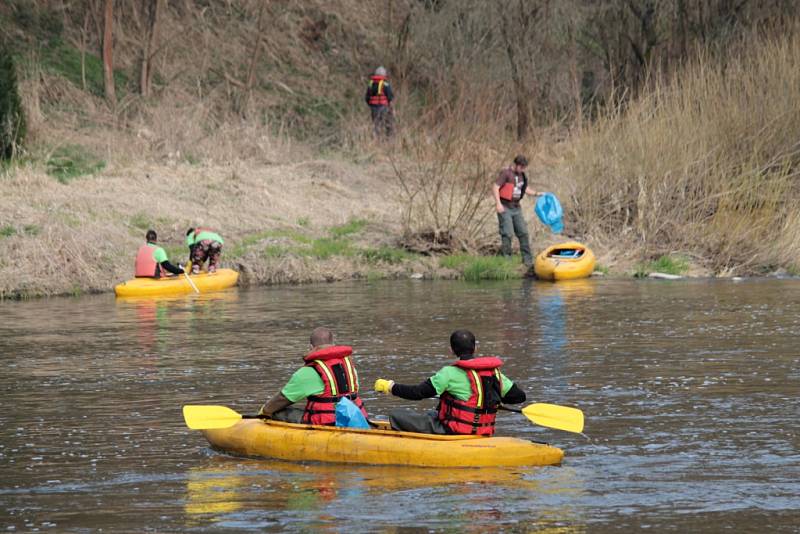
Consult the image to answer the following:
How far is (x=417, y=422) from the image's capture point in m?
10.3

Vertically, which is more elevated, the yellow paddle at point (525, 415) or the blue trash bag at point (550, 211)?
the blue trash bag at point (550, 211)

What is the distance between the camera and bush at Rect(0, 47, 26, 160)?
1068 inches

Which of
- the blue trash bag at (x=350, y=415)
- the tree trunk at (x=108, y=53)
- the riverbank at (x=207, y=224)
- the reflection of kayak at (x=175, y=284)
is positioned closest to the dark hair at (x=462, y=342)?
the blue trash bag at (x=350, y=415)

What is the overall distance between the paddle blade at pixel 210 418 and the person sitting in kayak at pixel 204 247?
1173cm

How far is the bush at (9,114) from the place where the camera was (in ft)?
89.0

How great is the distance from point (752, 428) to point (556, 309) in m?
8.67

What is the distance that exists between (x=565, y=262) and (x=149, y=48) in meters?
14.3

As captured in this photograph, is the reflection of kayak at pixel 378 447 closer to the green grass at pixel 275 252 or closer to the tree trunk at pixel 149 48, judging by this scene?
the green grass at pixel 275 252

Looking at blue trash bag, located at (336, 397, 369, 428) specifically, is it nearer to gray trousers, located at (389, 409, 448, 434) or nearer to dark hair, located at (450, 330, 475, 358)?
gray trousers, located at (389, 409, 448, 434)

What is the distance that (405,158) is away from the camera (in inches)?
1152

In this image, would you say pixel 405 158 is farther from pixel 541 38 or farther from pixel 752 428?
pixel 752 428

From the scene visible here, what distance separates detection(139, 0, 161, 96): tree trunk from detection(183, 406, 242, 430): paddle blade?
76.4 ft

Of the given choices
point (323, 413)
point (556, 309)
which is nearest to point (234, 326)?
point (556, 309)

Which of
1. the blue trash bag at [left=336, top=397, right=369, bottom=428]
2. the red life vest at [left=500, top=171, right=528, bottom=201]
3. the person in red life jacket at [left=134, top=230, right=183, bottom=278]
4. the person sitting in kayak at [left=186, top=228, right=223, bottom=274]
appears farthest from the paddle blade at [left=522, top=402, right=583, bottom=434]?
the red life vest at [left=500, top=171, right=528, bottom=201]
